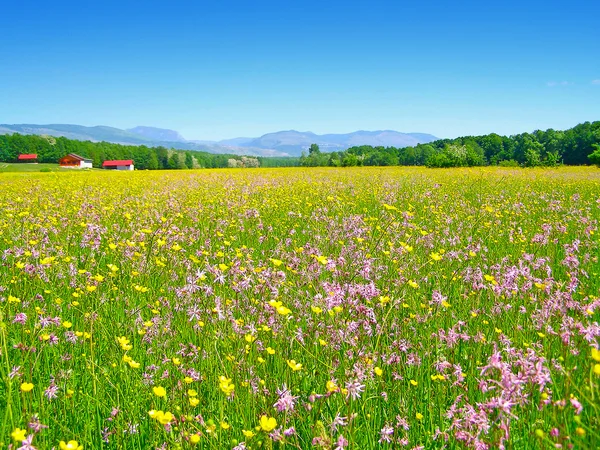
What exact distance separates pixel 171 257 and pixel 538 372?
12.8 ft

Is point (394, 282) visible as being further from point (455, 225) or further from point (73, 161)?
point (73, 161)

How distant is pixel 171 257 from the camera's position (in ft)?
15.5

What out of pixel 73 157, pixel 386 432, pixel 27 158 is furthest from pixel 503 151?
pixel 27 158

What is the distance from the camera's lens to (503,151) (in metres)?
81.4

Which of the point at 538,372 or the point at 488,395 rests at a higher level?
the point at 538,372

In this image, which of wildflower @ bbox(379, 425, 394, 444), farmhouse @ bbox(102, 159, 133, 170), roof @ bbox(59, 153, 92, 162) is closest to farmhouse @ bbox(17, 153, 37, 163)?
roof @ bbox(59, 153, 92, 162)

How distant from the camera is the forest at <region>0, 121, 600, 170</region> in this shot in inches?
1945

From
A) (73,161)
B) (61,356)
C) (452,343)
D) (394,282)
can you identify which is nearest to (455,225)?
(394,282)

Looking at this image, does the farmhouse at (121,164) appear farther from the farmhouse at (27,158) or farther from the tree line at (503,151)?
the tree line at (503,151)

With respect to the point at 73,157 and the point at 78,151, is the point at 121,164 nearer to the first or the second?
the point at 73,157

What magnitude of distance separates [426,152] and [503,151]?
16.5 metres

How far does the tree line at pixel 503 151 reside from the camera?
4887 cm

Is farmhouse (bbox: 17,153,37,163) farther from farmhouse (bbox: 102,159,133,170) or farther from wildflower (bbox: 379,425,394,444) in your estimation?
wildflower (bbox: 379,425,394,444)

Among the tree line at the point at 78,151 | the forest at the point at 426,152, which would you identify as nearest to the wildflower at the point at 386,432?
the forest at the point at 426,152
